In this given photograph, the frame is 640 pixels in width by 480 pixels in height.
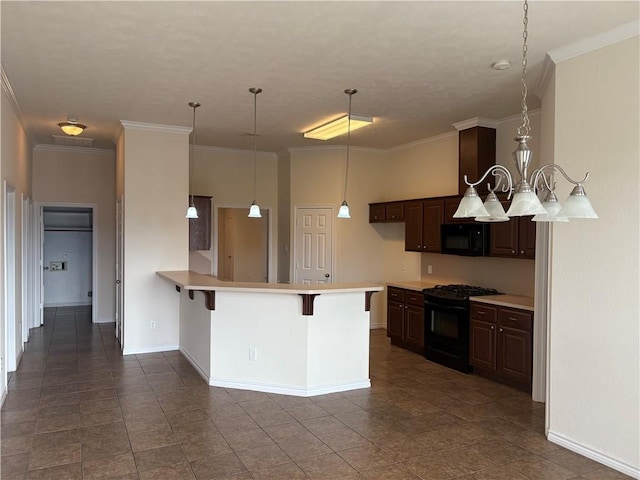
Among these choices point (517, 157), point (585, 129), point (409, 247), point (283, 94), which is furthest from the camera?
point (409, 247)

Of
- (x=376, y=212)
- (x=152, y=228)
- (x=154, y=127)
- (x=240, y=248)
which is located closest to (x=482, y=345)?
(x=376, y=212)

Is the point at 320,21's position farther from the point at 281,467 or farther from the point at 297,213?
the point at 297,213

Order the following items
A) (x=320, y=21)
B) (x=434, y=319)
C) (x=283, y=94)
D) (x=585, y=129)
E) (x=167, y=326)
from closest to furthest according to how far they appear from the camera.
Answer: (x=320, y=21)
(x=585, y=129)
(x=283, y=94)
(x=434, y=319)
(x=167, y=326)

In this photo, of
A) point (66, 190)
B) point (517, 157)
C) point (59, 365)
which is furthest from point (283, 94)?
point (66, 190)

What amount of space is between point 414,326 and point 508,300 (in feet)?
4.83

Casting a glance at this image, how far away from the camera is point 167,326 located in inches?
240

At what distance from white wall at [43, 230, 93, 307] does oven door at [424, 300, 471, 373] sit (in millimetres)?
7161

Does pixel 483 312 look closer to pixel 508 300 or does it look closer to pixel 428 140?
pixel 508 300

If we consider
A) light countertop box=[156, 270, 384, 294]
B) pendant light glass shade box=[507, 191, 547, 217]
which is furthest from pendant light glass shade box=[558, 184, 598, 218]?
light countertop box=[156, 270, 384, 294]

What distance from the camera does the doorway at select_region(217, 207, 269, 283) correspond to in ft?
32.4

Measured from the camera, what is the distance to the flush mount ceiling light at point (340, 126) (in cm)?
539

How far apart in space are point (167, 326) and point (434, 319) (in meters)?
3.38

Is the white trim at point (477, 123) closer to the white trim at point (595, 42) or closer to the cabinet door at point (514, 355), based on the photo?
the white trim at point (595, 42)

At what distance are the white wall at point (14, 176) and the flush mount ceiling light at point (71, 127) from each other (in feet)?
1.53
